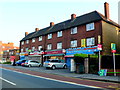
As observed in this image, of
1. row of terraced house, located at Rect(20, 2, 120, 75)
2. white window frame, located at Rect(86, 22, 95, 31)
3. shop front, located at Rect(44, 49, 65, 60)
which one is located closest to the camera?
row of terraced house, located at Rect(20, 2, 120, 75)

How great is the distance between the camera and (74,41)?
89.2 ft

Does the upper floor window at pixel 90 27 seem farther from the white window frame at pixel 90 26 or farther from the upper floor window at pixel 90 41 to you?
the upper floor window at pixel 90 41

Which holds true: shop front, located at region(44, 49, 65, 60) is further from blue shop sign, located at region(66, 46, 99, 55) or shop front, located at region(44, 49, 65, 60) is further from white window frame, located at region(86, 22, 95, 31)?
white window frame, located at region(86, 22, 95, 31)

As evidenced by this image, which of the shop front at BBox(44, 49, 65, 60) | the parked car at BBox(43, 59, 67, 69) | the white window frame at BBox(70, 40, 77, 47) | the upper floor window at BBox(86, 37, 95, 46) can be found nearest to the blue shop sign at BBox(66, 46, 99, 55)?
the upper floor window at BBox(86, 37, 95, 46)

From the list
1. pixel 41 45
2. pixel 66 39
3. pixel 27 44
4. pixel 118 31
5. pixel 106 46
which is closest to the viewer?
pixel 106 46

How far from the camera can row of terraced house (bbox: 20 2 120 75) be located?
2300 cm

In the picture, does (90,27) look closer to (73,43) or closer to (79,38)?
(79,38)

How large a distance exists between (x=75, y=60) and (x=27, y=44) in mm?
28327

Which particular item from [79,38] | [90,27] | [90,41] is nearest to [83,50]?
[90,41]

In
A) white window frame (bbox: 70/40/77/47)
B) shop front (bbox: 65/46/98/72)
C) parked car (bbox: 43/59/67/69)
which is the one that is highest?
white window frame (bbox: 70/40/77/47)

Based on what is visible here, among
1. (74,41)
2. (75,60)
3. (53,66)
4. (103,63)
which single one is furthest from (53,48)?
(103,63)

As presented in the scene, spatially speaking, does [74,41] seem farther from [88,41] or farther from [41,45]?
[41,45]

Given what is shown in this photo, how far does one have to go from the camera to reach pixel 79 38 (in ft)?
85.7

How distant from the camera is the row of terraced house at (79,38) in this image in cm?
2300
